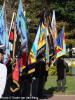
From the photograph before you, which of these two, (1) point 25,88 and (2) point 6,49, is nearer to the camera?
(1) point 25,88

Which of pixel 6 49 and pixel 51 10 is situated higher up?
pixel 51 10

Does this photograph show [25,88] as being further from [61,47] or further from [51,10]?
[51,10]

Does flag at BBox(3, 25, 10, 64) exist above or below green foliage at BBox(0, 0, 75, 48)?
below

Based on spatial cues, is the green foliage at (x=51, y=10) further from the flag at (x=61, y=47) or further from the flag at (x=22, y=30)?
the flag at (x=22, y=30)

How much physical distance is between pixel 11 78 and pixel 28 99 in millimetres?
1881

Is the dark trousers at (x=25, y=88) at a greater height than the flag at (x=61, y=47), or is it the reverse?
the flag at (x=61, y=47)

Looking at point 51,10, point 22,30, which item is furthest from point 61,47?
point 51,10

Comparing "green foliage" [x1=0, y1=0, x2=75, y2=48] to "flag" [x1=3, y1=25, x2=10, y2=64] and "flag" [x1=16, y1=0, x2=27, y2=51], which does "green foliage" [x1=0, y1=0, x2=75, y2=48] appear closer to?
"flag" [x1=3, y1=25, x2=10, y2=64]

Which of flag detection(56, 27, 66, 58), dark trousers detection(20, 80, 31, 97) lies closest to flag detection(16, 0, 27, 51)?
dark trousers detection(20, 80, 31, 97)

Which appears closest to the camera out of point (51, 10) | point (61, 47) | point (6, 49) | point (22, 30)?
point (22, 30)

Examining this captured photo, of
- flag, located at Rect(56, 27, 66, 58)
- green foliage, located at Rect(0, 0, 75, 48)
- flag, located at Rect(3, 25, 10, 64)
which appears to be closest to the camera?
flag, located at Rect(3, 25, 10, 64)

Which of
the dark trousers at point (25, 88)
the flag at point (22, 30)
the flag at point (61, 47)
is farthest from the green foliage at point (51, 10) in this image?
the dark trousers at point (25, 88)

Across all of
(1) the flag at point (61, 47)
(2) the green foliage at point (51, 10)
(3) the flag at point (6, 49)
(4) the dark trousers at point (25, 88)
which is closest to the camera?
(4) the dark trousers at point (25, 88)

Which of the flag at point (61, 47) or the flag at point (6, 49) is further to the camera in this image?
the flag at point (61, 47)
